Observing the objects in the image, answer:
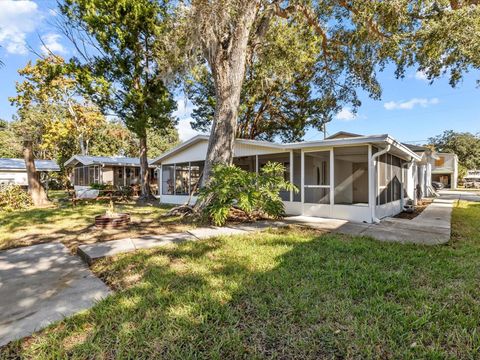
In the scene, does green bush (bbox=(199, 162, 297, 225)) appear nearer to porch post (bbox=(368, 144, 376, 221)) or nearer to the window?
porch post (bbox=(368, 144, 376, 221))

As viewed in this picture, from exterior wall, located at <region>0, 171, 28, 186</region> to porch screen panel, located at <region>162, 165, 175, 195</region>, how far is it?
48.6 ft

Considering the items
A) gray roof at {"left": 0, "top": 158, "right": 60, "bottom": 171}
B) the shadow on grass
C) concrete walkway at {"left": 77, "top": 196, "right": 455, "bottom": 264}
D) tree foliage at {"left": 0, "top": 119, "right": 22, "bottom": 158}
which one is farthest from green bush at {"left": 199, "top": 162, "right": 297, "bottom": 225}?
tree foliage at {"left": 0, "top": 119, "right": 22, "bottom": 158}

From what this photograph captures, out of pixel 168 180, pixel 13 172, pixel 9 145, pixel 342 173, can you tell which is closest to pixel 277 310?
pixel 342 173

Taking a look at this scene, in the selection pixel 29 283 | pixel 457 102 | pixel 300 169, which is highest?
pixel 457 102

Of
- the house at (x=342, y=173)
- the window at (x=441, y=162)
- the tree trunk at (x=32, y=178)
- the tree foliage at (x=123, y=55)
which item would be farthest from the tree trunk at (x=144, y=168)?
the window at (x=441, y=162)

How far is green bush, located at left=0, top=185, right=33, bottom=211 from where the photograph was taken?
11.2m

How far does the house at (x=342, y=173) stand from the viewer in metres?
7.68

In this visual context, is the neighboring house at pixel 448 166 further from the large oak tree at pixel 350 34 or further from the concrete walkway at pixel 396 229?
the concrete walkway at pixel 396 229

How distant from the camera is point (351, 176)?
8555 mm

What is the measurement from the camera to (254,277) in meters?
3.38

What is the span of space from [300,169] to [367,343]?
7414mm

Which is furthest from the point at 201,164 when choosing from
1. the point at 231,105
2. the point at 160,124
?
the point at 231,105

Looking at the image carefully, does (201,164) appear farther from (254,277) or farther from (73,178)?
(73,178)

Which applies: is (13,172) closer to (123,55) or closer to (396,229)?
(123,55)
